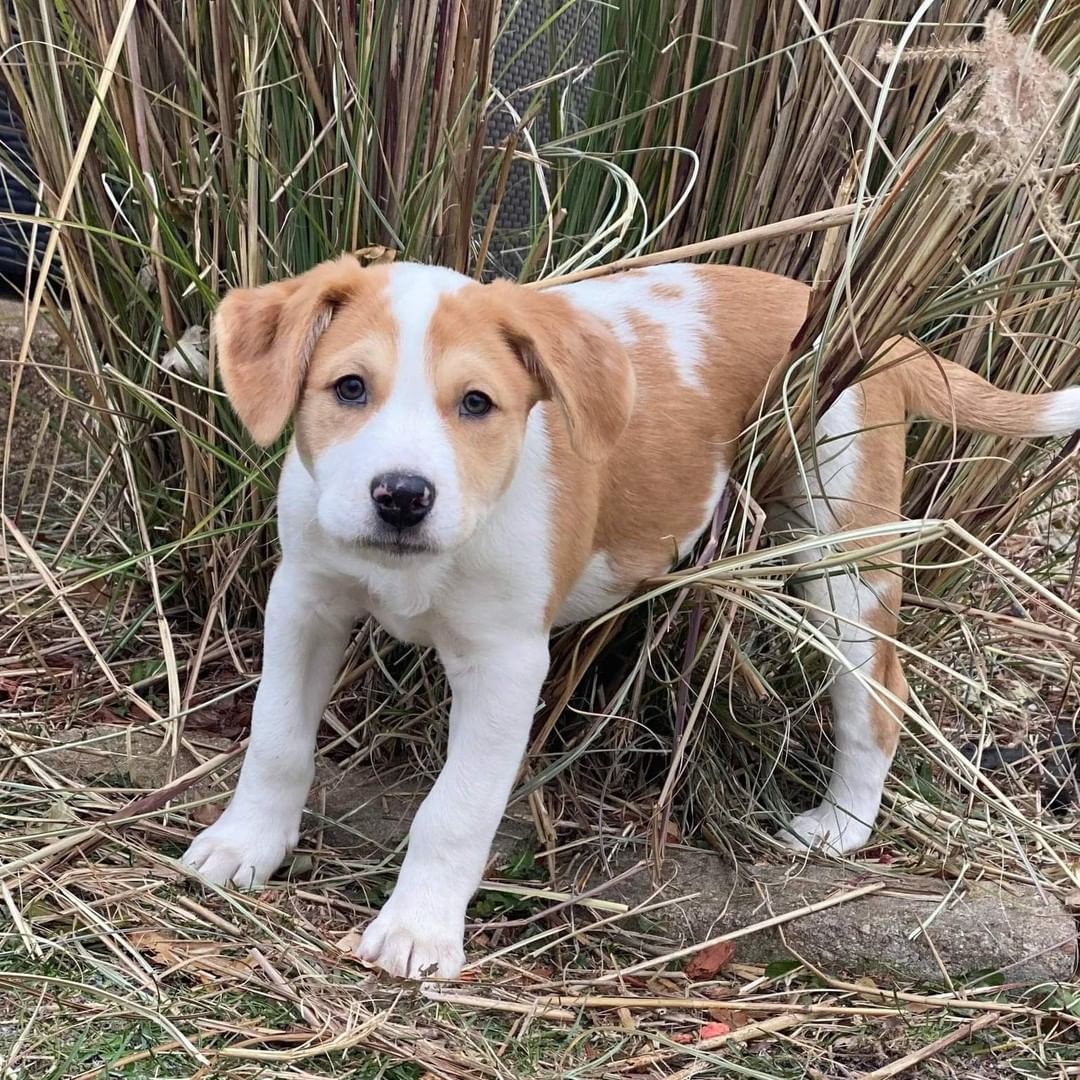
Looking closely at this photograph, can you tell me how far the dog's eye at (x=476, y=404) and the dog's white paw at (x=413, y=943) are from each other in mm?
838

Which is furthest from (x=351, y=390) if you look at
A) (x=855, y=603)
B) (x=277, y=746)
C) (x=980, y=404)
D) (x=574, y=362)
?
(x=980, y=404)

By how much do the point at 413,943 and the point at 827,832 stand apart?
1004 millimetres

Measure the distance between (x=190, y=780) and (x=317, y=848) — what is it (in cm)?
28

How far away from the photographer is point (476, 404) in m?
2.05

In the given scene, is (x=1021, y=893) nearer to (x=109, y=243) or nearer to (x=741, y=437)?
(x=741, y=437)

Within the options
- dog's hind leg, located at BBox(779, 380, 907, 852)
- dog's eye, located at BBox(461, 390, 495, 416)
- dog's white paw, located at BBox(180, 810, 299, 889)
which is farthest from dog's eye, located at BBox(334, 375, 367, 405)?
dog's hind leg, located at BBox(779, 380, 907, 852)

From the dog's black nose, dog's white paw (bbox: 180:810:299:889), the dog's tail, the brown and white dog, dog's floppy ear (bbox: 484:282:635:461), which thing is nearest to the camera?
the dog's black nose

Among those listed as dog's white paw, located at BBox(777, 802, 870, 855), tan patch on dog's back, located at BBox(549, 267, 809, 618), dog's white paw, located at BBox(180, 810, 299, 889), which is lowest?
dog's white paw, located at BBox(777, 802, 870, 855)

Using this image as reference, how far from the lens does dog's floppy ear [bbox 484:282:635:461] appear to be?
83.0 inches

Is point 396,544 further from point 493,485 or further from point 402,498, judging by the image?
point 493,485

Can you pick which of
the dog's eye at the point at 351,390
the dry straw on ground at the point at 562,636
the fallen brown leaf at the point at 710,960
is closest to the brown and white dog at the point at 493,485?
the dog's eye at the point at 351,390

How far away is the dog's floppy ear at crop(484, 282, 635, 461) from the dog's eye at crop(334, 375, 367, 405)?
0.85 feet

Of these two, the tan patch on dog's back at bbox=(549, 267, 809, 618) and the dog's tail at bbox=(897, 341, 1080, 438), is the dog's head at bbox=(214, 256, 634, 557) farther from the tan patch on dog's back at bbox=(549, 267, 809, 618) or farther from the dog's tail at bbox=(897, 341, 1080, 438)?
the dog's tail at bbox=(897, 341, 1080, 438)

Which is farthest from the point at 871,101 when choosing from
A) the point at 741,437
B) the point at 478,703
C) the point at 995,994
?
the point at 995,994
